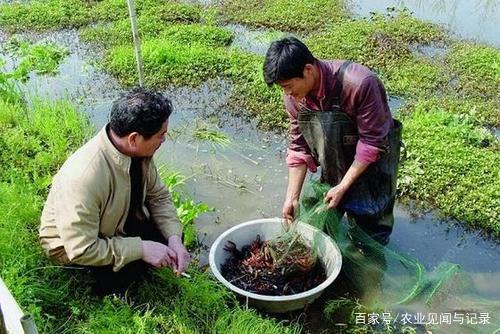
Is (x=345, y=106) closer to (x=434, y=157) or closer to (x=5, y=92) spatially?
(x=434, y=157)

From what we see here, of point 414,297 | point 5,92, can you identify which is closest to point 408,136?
point 414,297

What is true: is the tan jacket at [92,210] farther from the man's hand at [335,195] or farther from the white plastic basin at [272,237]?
the man's hand at [335,195]

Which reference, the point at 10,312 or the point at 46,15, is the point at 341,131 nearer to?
the point at 10,312

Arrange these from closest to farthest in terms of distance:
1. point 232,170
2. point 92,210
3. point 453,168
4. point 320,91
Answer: point 92,210 < point 320,91 < point 453,168 < point 232,170

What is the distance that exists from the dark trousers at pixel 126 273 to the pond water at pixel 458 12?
6.81 m

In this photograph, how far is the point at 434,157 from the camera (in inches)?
229

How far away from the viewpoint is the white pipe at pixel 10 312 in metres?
2.74

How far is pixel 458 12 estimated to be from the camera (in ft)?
31.7

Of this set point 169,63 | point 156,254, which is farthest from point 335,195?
point 169,63

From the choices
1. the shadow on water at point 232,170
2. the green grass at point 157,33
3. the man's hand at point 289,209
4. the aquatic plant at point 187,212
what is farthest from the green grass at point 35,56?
the man's hand at point 289,209

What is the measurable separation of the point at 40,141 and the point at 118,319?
2.72m

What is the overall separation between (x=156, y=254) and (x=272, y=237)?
4.10ft

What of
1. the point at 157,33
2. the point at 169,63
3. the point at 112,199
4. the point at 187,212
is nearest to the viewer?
the point at 112,199

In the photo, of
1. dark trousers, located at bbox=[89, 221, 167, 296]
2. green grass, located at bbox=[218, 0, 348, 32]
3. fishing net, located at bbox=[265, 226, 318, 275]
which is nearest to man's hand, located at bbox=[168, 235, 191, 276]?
dark trousers, located at bbox=[89, 221, 167, 296]
